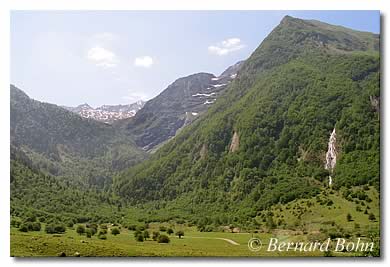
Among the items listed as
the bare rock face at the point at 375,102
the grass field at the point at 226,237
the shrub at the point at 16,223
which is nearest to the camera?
the grass field at the point at 226,237

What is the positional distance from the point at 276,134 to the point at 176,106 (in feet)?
13.0

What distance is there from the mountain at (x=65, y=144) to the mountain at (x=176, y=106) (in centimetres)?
100

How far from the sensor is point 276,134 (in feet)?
63.1

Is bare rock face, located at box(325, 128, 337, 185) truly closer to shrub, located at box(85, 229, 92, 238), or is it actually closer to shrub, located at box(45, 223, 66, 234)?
shrub, located at box(85, 229, 92, 238)

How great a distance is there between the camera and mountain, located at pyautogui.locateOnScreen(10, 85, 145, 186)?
14713mm

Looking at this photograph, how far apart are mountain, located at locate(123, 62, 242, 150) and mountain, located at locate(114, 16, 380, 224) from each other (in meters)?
0.10

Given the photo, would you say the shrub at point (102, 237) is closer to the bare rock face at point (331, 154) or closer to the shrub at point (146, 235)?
the shrub at point (146, 235)

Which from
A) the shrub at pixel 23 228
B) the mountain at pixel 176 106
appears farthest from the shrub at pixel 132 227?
the mountain at pixel 176 106

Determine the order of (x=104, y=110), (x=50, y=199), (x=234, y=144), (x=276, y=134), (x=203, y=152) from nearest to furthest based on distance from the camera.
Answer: (x=50, y=199) < (x=104, y=110) < (x=276, y=134) < (x=203, y=152) < (x=234, y=144)

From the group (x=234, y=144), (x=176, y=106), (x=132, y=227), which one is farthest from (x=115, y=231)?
(x=234, y=144)

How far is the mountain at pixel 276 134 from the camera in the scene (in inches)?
611

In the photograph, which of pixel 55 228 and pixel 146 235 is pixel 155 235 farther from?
pixel 55 228

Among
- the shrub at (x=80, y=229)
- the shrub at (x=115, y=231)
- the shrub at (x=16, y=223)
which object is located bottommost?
the shrub at (x=115, y=231)
